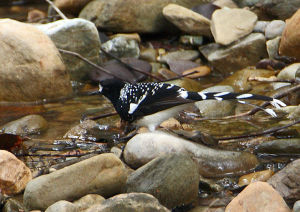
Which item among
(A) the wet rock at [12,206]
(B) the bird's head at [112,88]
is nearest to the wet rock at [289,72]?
(B) the bird's head at [112,88]

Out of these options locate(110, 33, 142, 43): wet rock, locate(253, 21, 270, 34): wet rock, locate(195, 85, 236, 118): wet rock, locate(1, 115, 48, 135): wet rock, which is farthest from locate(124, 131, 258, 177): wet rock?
locate(110, 33, 142, 43): wet rock

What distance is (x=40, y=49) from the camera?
27.5 ft

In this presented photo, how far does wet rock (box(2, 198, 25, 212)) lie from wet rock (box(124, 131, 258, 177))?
1.03m

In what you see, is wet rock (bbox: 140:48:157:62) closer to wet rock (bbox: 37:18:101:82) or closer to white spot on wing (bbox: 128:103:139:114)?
wet rock (bbox: 37:18:101:82)

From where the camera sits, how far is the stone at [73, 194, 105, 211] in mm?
4464

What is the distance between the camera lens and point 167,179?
15.2ft

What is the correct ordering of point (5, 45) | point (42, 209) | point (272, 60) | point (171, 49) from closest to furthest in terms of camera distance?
1. point (42, 209)
2. point (5, 45)
3. point (272, 60)
4. point (171, 49)

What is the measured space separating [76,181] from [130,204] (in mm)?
612

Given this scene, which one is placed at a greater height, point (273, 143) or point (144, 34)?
point (273, 143)

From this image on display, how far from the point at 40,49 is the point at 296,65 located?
3547mm

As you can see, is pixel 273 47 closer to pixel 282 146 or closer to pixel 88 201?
pixel 282 146

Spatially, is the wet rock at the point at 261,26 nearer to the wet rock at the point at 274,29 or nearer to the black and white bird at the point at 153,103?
the wet rock at the point at 274,29

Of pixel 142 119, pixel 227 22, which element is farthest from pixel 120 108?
pixel 227 22

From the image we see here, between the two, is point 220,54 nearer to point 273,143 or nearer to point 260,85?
point 260,85
